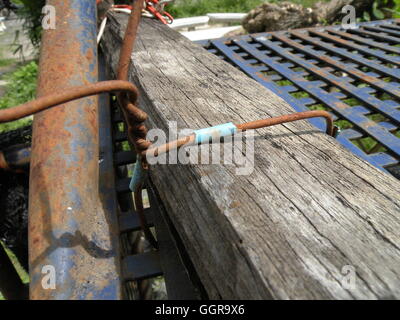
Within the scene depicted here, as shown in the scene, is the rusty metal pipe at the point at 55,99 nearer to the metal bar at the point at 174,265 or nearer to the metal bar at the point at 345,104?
the metal bar at the point at 174,265

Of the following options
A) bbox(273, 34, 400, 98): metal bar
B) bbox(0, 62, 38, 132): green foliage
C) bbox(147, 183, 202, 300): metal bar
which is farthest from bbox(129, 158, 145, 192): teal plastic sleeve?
bbox(0, 62, 38, 132): green foliage

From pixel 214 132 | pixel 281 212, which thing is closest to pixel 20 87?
pixel 214 132

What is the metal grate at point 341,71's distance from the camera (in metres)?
1.72

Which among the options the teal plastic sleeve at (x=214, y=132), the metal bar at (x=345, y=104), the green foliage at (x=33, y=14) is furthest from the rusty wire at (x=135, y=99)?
the green foliage at (x=33, y=14)

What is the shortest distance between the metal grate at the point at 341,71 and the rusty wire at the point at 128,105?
74 centimetres

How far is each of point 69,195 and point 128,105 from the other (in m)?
0.43

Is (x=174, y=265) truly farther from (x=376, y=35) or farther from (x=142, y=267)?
(x=376, y=35)

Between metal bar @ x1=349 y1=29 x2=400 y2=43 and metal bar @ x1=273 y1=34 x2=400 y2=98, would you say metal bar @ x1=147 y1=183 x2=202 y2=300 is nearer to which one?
metal bar @ x1=273 y1=34 x2=400 y2=98

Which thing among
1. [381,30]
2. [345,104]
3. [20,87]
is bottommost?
[20,87]

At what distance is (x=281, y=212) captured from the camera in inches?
30.2
